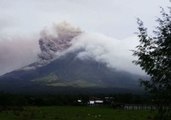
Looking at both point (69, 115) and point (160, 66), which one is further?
point (69, 115)

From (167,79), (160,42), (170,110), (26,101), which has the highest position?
(26,101)

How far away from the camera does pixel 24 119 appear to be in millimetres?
67312

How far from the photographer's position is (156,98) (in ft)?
55.7

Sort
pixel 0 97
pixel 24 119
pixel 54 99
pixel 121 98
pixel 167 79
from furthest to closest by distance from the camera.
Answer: pixel 121 98, pixel 54 99, pixel 0 97, pixel 24 119, pixel 167 79

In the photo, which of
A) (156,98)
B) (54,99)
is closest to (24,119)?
(156,98)

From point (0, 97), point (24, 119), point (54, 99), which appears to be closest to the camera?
point (24, 119)

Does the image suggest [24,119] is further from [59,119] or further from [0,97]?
[0,97]

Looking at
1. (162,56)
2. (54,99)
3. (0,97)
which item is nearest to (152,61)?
(162,56)

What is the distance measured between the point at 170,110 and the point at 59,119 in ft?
169

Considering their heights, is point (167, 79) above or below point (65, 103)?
below

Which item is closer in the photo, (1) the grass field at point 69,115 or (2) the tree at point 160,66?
(2) the tree at point 160,66

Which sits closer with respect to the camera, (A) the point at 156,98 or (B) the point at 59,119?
(A) the point at 156,98

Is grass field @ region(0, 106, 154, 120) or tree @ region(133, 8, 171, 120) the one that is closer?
tree @ region(133, 8, 171, 120)

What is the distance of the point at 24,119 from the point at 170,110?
171 feet
